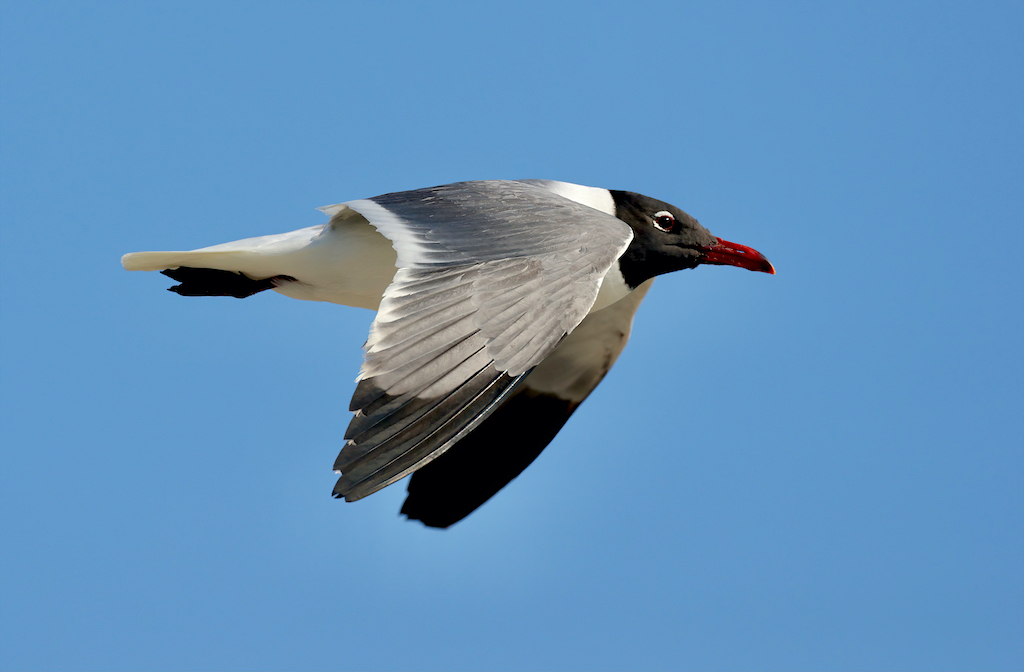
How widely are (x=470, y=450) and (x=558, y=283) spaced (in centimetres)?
217

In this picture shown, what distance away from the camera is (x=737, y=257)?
239 inches

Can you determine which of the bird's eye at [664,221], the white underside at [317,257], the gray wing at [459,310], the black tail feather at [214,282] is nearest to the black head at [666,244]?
the bird's eye at [664,221]

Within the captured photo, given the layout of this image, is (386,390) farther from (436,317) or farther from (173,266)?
(173,266)

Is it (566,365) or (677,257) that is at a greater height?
(677,257)

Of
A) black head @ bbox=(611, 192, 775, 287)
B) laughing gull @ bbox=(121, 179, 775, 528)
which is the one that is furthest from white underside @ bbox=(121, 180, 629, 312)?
black head @ bbox=(611, 192, 775, 287)

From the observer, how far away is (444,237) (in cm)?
444

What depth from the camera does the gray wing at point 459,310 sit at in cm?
352

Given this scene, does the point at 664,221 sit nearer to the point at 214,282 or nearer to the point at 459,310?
the point at 459,310

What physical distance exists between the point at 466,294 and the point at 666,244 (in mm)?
2130

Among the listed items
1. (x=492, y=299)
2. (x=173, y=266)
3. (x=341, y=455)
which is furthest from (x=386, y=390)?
(x=173, y=266)

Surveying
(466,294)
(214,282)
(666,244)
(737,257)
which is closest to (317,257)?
(214,282)

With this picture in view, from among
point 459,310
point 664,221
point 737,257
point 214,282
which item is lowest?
point 459,310

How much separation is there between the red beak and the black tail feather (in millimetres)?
2359

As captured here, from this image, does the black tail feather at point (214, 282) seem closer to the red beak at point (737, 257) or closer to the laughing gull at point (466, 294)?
the laughing gull at point (466, 294)
